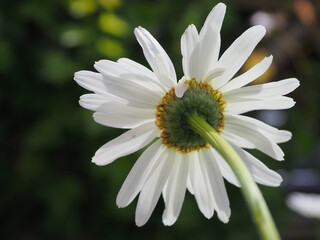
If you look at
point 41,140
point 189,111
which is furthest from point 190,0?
point 189,111

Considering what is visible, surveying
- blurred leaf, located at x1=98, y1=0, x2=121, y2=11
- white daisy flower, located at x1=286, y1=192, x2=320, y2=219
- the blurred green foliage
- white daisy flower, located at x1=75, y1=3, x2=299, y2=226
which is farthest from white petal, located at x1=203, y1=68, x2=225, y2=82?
blurred leaf, located at x1=98, y1=0, x2=121, y2=11

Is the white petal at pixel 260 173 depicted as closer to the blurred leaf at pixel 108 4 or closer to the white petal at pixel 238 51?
the white petal at pixel 238 51

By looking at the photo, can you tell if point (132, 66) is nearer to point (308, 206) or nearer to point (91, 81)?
point (91, 81)

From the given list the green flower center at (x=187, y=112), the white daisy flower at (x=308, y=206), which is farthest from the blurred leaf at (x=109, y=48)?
the green flower center at (x=187, y=112)

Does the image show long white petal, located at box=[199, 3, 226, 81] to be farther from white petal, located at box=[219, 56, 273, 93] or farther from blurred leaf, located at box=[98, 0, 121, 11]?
blurred leaf, located at box=[98, 0, 121, 11]

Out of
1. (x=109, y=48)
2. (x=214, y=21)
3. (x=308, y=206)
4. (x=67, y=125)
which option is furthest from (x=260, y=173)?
(x=67, y=125)

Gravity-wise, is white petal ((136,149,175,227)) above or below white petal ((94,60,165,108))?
below

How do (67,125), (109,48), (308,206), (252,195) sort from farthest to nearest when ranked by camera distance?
(67,125), (109,48), (308,206), (252,195)
